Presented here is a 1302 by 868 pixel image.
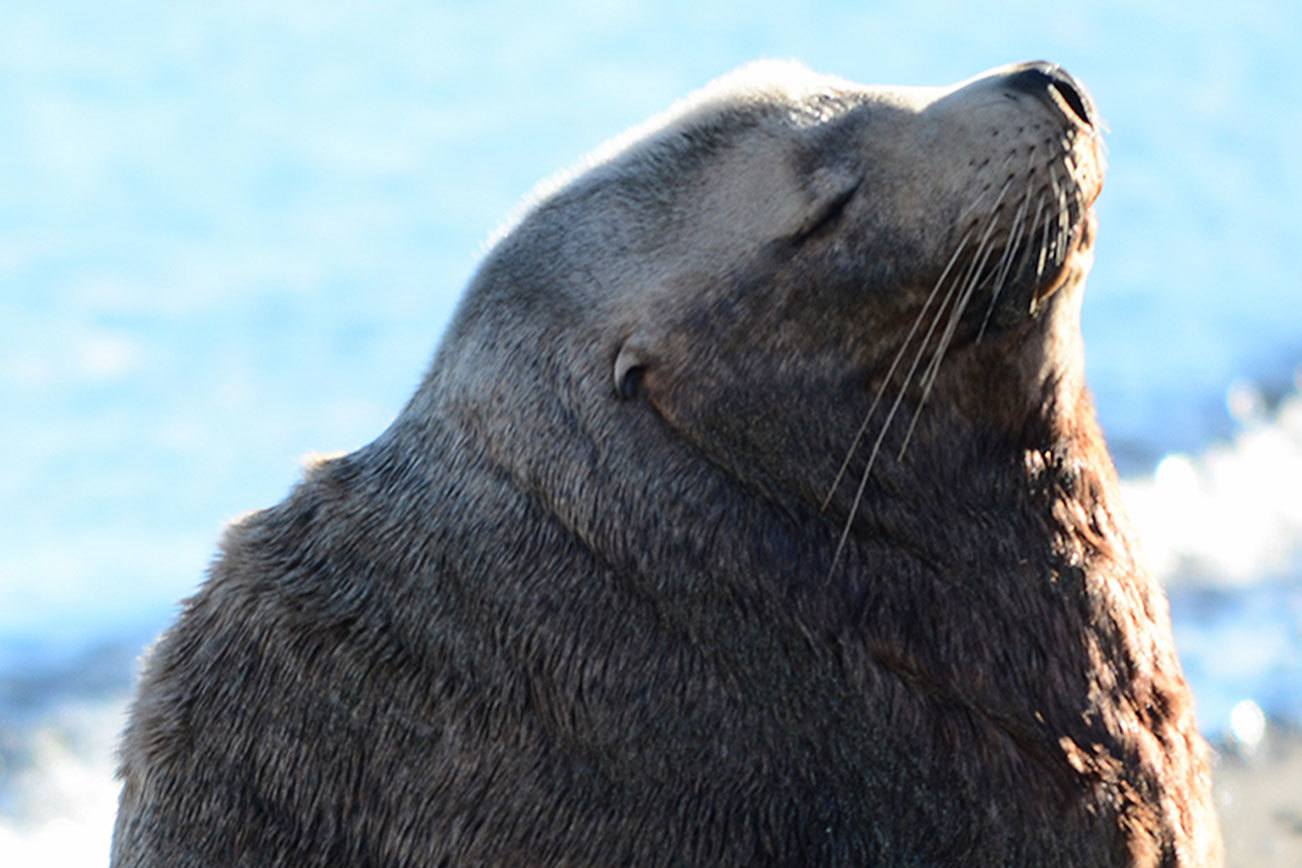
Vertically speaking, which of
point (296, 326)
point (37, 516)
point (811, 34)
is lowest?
point (37, 516)

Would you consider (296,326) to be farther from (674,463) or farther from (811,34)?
(674,463)

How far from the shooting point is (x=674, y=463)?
3834 mm

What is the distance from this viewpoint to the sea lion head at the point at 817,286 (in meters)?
3.74

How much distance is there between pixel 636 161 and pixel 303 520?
925 mm

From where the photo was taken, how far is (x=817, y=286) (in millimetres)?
3799

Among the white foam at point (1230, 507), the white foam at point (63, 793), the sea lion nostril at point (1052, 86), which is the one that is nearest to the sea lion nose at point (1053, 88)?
the sea lion nostril at point (1052, 86)

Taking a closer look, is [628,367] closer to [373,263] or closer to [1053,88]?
[1053,88]

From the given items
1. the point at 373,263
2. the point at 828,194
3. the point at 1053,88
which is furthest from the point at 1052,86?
the point at 373,263

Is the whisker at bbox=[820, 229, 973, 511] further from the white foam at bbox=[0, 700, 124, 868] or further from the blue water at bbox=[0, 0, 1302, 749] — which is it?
the blue water at bbox=[0, 0, 1302, 749]

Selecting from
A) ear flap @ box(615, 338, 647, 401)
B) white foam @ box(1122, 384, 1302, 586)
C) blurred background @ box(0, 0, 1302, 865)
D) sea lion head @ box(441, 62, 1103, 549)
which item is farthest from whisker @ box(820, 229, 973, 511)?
white foam @ box(1122, 384, 1302, 586)

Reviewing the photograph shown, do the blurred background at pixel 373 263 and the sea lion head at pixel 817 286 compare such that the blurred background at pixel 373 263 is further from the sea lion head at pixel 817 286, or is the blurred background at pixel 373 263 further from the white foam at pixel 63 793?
the sea lion head at pixel 817 286

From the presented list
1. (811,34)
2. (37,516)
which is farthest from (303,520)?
(811,34)

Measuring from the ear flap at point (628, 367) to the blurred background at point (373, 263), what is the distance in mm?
1107

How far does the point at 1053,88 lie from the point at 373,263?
25.5ft
